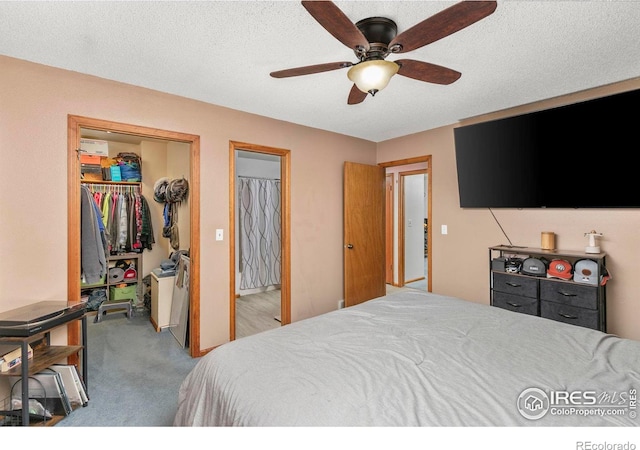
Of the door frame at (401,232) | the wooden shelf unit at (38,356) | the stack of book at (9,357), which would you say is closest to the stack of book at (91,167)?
the wooden shelf unit at (38,356)

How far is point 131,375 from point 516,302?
3.44m

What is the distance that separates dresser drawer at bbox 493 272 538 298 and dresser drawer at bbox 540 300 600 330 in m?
0.12

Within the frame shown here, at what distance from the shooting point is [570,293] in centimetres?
242

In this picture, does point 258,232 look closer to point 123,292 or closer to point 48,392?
point 123,292

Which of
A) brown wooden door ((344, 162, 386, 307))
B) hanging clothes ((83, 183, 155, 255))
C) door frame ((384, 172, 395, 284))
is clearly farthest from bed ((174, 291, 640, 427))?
door frame ((384, 172, 395, 284))

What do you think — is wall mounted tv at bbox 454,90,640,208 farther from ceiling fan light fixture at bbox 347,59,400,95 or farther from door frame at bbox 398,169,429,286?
door frame at bbox 398,169,429,286

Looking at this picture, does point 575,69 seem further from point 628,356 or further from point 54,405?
point 54,405

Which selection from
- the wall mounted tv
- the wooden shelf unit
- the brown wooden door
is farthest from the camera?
the brown wooden door

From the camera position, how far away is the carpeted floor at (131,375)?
194cm

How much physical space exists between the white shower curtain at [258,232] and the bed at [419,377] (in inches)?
133

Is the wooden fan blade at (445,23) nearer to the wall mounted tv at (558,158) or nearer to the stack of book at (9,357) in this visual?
the wall mounted tv at (558,158)

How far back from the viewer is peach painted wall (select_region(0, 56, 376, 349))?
2.00m

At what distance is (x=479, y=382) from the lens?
1.15 metres

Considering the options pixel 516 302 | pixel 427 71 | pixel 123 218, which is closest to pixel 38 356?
pixel 123 218
